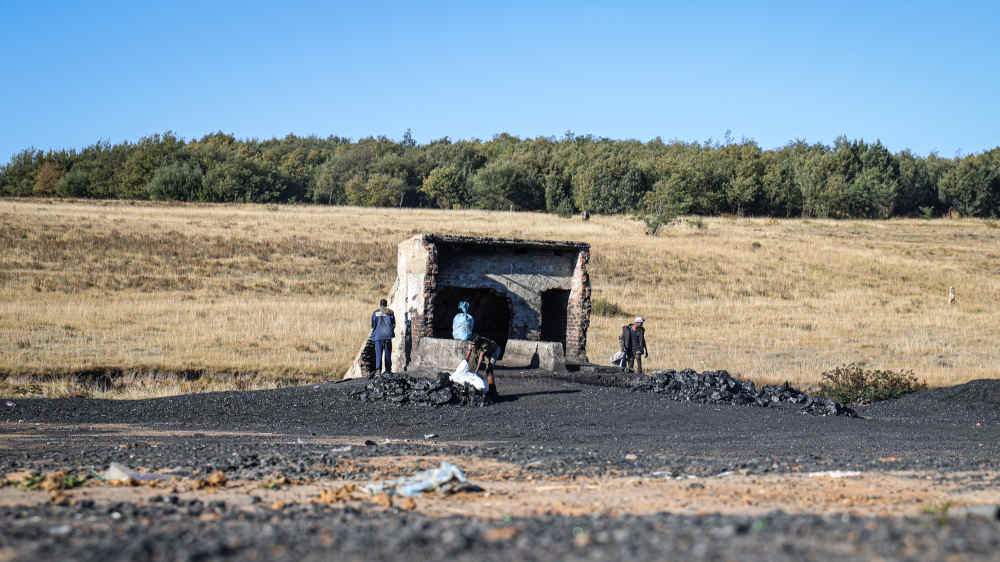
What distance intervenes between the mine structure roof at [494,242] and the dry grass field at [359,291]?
5851 millimetres

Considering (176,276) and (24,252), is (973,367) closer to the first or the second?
(176,276)

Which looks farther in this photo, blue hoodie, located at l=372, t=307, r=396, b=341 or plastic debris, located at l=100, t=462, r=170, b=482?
blue hoodie, located at l=372, t=307, r=396, b=341

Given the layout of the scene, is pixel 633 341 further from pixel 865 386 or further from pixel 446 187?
pixel 446 187

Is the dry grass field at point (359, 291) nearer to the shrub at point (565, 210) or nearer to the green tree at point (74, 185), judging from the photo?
the shrub at point (565, 210)

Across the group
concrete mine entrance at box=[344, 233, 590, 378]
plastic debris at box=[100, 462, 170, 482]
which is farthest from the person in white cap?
plastic debris at box=[100, 462, 170, 482]

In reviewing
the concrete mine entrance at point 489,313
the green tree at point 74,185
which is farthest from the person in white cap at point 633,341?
the green tree at point 74,185

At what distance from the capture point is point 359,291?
45688 millimetres

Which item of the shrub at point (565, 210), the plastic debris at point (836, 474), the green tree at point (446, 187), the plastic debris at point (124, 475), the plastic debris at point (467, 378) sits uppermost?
the green tree at point (446, 187)

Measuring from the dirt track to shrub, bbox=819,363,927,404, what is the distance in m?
1.87

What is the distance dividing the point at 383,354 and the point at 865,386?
13521 mm

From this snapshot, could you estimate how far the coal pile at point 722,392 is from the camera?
19969 millimetres

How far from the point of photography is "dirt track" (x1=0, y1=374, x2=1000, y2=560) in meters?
6.02

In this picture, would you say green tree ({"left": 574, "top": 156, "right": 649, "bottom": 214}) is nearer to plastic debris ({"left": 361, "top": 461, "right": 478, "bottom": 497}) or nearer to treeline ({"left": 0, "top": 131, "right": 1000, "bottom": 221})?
treeline ({"left": 0, "top": 131, "right": 1000, "bottom": 221})

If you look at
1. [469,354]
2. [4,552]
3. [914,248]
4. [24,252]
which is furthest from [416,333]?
[914,248]
